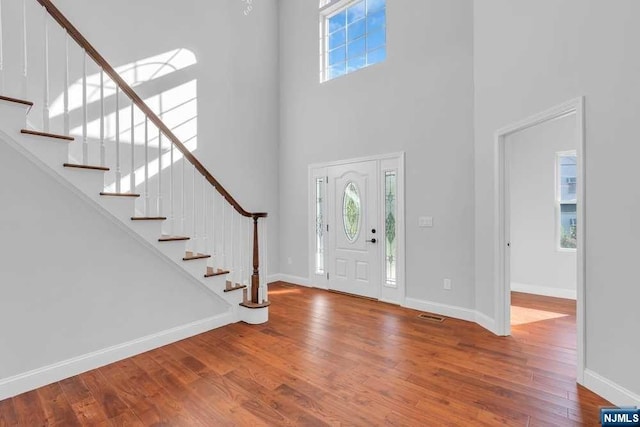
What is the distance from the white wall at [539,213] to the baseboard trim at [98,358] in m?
4.58

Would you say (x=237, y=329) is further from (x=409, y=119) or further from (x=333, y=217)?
(x=409, y=119)

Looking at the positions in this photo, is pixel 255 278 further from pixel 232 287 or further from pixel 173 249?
pixel 173 249

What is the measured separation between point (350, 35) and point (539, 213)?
408cm

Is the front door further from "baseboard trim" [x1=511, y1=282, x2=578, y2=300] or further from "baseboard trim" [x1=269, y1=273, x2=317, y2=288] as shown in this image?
"baseboard trim" [x1=511, y1=282, x2=578, y2=300]

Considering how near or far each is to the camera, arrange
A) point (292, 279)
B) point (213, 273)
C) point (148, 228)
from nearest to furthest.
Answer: point (148, 228) < point (213, 273) < point (292, 279)

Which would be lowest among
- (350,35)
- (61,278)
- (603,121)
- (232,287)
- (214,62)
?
(232,287)

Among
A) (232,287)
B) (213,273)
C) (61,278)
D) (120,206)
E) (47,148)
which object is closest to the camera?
(47,148)

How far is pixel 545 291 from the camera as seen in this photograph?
4.78m

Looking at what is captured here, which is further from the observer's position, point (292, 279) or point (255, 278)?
point (292, 279)

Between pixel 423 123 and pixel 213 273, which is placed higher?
pixel 423 123

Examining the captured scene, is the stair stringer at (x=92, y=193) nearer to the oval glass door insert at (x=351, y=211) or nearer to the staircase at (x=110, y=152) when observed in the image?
the staircase at (x=110, y=152)

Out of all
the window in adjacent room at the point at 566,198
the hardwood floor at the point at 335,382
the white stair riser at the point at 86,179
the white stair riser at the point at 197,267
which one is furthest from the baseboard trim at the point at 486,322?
the white stair riser at the point at 86,179

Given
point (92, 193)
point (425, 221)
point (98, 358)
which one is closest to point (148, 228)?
point (92, 193)

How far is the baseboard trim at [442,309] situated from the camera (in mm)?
3732
